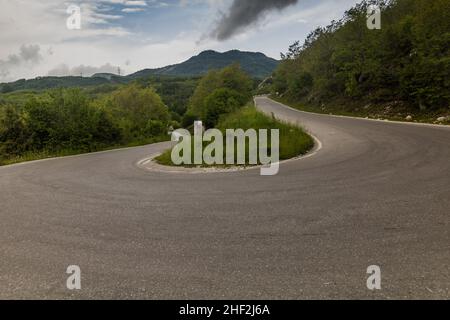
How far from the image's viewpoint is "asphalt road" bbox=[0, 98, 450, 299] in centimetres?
321

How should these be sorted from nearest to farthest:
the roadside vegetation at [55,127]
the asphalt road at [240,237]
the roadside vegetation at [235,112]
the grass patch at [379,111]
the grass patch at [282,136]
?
1. the asphalt road at [240,237]
2. the grass patch at [282,136]
3. the roadside vegetation at [235,112]
4. the grass patch at [379,111]
5. the roadside vegetation at [55,127]

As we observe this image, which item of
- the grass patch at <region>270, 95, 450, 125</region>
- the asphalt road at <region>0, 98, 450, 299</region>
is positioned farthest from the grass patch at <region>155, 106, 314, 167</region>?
the grass patch at <region>270, 95, 450, 125</region>

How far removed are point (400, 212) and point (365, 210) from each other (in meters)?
0.55

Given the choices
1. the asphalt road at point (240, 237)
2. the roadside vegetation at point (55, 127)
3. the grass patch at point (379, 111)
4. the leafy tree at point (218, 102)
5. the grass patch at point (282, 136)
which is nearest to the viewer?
the asphalt road at point (240, 237)

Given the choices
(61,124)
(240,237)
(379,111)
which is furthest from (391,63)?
(61,124)

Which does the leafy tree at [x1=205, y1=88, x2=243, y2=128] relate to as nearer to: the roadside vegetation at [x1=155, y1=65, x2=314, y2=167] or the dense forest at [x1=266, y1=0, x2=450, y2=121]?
the roadside vegetation at [x1=155, y1=65, x2=314, y2=167]

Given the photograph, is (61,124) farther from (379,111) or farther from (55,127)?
(379,111)

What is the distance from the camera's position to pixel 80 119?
91.6ft

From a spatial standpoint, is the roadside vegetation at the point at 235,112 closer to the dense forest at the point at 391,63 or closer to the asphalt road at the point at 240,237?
the asphalt road at the point at 240,237

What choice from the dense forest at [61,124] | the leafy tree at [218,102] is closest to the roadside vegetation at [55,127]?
the dense forest at [61,124]

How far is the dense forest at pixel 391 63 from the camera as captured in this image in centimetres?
2148

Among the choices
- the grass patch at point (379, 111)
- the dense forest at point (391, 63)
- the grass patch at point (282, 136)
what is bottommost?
the grass patch at point (282, 136)

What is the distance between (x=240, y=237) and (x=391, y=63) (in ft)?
99.3

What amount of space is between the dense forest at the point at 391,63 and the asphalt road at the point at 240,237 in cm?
1851
